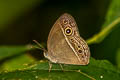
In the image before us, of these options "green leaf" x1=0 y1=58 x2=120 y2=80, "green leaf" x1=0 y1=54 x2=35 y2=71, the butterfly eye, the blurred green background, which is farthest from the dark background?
"green leaf" x1=0 y1=58 x2=120 y2=80

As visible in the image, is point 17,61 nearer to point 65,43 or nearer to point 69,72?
point 65,43

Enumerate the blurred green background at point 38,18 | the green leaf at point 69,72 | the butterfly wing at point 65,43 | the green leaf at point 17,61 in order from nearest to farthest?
the green leaf at point 69,72
the butterfly wing at point 65,43
the green leaf at point 17,61
the blurred green background at point 38,18

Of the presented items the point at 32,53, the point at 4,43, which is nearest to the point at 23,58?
the point at 32,53

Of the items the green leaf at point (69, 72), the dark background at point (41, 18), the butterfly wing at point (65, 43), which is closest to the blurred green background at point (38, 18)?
the dark background at point (41, 18)

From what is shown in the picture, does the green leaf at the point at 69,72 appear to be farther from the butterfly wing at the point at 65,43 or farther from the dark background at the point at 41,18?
the dark background at the point at 41,18

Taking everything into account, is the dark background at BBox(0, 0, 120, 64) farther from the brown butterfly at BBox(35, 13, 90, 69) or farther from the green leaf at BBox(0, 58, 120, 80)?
the green leaf at BBox(0, 58, 120, 80)

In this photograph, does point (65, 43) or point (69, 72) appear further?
point (65, 43)

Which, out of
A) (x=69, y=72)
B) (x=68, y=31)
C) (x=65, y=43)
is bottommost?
(x=69, y=72)

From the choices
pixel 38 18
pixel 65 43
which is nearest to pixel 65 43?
pixel 65 43

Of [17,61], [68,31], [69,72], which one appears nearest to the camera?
[69,72]
